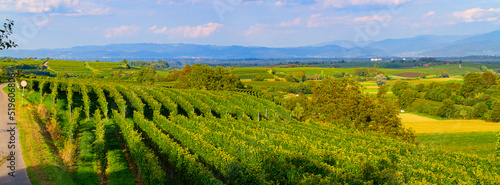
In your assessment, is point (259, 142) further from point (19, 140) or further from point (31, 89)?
point (31, 89)

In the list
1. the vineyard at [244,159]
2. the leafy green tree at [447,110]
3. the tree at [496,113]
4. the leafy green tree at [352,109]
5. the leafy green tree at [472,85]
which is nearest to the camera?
the vineyard at [244,159]

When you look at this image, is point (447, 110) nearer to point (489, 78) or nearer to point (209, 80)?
point (489, 78)

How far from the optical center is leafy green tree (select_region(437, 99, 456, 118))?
221ft

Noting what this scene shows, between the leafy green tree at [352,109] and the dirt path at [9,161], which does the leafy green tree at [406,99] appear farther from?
the dirt path at [9,161]

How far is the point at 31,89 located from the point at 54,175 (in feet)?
81.8

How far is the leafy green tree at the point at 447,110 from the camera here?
67438mm

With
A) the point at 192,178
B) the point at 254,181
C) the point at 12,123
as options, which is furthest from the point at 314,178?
the point at 12,123

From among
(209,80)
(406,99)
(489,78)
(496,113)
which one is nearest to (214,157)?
(209,80)

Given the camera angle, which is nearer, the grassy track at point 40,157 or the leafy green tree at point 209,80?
the grassy track at point 40,157

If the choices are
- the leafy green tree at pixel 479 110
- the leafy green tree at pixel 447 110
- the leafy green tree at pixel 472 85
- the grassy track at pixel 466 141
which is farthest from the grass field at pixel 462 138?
the leafy green tree at pixel 472 85

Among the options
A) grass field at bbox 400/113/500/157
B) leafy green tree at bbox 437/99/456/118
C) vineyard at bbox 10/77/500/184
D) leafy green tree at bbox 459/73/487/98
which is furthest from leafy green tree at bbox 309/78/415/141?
leafy green tree at bbox 459/73/487/98

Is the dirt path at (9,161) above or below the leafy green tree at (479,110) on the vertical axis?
above

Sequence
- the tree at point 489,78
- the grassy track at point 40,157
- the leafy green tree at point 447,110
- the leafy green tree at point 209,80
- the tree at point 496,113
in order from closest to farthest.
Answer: the grassy track at point 40,157 < the tree at point 496,113 < the leafy green tree at point 447,110 < the leafy green tree at point 209,80 < the tree at point 489,78

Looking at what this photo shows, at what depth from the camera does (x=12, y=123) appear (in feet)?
73.9
